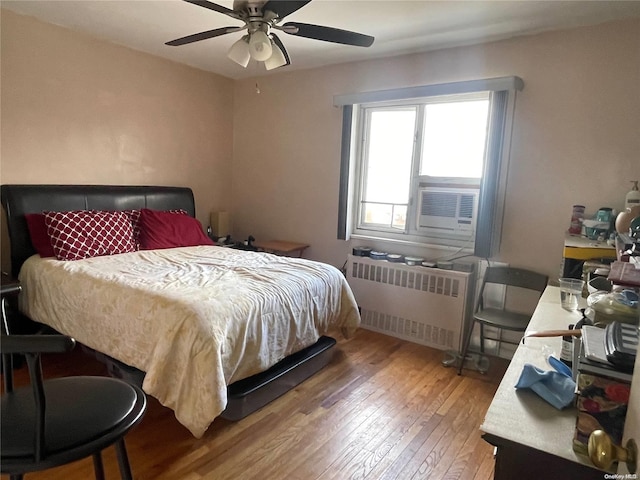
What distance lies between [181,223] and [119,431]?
2.64m

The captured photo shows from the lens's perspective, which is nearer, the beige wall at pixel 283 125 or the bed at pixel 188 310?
the bed at pixel 188 310

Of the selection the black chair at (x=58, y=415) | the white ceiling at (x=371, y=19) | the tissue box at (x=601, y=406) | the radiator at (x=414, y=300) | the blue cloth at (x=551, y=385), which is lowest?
the radiator at (x=414, y=300)

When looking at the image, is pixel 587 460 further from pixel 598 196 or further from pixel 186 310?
pixel 598 196

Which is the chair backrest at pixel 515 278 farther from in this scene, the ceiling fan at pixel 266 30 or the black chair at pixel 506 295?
the ceiling fan at pixel 266 30

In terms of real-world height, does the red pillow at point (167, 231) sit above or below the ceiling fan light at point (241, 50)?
below

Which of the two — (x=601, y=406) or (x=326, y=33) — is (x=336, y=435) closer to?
(x=601, y=406)

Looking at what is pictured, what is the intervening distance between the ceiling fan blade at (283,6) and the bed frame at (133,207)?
1.89 meters

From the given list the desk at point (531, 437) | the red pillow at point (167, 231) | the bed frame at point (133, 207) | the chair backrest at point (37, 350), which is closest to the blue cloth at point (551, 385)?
the desk at point (531, 437)

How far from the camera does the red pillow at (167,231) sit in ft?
10.8

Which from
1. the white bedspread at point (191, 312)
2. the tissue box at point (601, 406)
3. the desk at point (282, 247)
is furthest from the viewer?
the desk at point (282, 247)

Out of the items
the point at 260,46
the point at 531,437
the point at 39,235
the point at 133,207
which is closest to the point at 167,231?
the point at 133,207

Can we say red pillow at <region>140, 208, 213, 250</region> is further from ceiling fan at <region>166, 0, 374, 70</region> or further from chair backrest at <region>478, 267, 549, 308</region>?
chair backrest at <region>478, 267, 549, 308</region>

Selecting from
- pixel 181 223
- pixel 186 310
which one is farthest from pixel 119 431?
pixel 181 223

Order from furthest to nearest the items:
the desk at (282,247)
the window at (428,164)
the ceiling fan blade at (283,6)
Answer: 1. the desk at (282,247)
2. the window at (428,164)
3. the ceiling fan blade at (283,6)
